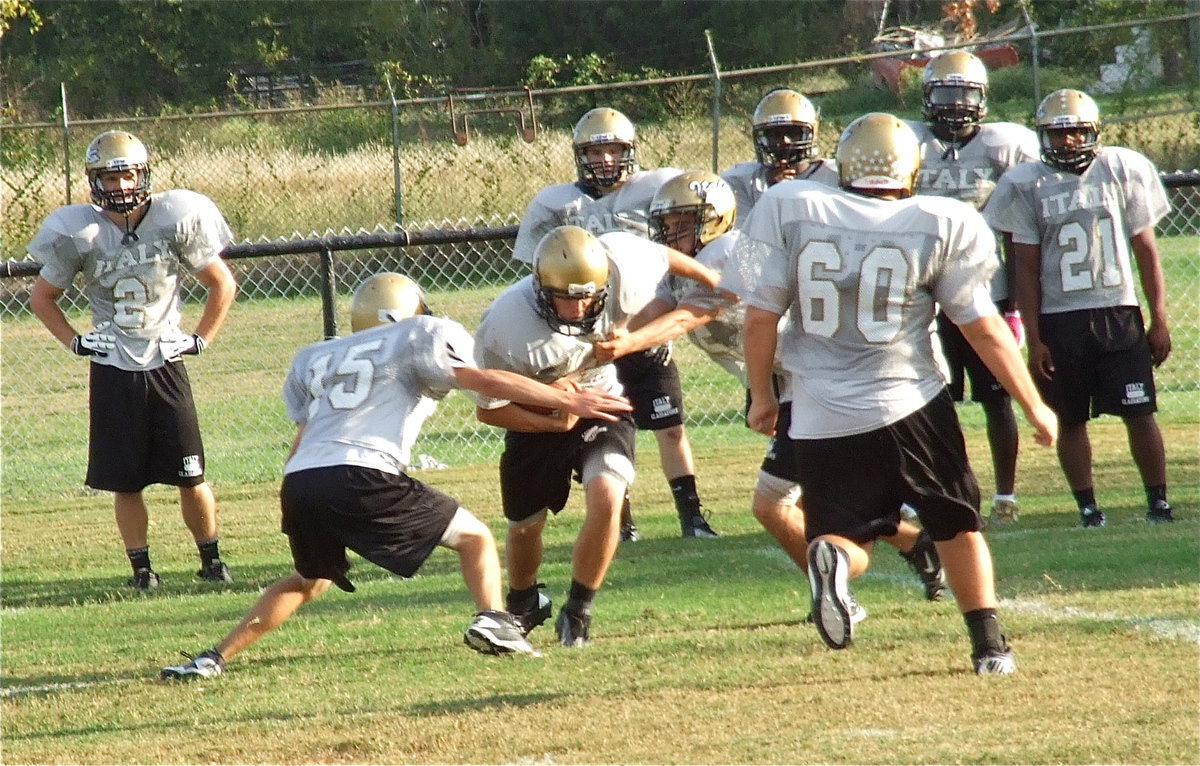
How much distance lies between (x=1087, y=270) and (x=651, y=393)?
213 cm

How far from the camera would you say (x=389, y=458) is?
199 inches

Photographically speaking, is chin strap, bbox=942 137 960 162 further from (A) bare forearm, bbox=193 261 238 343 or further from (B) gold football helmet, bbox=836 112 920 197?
(A) bare forearm, bbox=193 261 238 343

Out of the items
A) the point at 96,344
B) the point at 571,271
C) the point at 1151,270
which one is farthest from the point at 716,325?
the point at 96,344

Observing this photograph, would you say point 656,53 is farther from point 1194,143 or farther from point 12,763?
point 12,763

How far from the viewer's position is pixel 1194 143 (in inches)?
669

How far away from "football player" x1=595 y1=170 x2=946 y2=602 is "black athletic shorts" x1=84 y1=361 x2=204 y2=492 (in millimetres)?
2662

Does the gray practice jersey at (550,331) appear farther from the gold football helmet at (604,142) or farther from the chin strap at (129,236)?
the chin strap at (129,236)

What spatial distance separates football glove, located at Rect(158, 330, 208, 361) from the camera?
296 inches

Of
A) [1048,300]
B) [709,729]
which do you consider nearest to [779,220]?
[709,729]

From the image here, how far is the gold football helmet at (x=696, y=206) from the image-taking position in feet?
19.9

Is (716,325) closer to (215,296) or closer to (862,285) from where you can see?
(862,285)

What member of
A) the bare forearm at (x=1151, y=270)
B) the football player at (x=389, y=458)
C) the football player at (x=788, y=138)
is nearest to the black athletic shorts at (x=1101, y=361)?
the bare forearm at (x=1151, y=270)

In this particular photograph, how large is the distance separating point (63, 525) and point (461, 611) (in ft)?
12.8

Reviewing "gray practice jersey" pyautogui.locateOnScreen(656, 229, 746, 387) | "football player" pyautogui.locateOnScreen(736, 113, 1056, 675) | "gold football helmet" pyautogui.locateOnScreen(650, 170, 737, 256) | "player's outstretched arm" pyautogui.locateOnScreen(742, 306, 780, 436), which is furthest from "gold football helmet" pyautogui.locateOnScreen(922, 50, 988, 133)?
"player's outstretched arm" pyautogui.locateOnScreen(742, 306, 780, 436)
